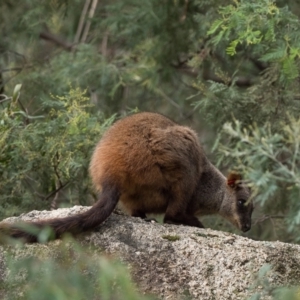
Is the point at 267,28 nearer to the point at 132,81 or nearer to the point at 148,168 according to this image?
the point at 148,168

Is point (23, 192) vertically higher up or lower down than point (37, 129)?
lower down

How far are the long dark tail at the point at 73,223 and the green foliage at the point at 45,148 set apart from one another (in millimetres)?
1937

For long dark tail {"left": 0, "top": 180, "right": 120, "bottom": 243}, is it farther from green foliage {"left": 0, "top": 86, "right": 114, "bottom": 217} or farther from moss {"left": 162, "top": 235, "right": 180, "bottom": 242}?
green foliage {"left": 0, "top": 86, "right": 114, "bottom": 217}

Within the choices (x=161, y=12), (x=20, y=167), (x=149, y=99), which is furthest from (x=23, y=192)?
(x=149, y=99)

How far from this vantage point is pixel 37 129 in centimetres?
833

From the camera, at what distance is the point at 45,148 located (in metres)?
8.23

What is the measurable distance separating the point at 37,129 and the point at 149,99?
17.3 feet

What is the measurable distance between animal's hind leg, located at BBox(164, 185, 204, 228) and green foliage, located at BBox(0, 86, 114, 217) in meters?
1.28

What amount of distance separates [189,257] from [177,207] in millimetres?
1354

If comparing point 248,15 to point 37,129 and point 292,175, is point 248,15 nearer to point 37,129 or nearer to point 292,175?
point 37,129

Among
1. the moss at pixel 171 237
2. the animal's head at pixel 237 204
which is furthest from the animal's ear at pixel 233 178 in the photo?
the moss at pixel 171 237

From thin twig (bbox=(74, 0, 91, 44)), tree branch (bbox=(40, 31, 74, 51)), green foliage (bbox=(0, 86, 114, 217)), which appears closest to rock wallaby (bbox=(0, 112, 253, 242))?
green foliage (bbox=(0, 86, 114, 217))

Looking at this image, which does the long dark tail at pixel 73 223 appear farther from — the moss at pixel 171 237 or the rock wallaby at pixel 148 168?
the moss at pixel 171 237

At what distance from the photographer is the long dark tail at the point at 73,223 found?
551cm
